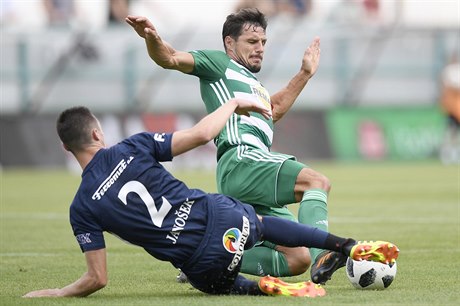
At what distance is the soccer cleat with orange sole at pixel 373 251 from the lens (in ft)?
23.3

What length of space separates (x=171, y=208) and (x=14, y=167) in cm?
2096

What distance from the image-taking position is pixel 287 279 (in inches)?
339

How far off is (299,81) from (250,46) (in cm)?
73

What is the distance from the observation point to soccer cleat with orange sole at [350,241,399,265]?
7.09m

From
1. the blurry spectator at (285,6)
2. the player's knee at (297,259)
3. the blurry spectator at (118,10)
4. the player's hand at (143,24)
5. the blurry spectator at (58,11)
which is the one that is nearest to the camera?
the player's hand at (143,24)

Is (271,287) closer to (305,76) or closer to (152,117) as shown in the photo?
(305,76)

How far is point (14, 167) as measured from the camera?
27469mm

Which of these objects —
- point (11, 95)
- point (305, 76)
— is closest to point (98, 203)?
point (305, 76)

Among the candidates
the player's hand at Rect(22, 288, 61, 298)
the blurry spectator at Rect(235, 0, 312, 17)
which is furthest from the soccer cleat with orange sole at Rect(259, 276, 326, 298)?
the blurry spectator at Rect(235, 0, 312, 17)

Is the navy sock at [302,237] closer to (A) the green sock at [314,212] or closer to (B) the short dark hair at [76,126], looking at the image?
(A) the green sock at [314,212]

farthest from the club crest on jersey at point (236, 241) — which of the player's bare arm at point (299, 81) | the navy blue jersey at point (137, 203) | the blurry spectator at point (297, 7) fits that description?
the blurry spectator at point (297, 7)

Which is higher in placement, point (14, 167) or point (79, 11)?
point (79, 11)

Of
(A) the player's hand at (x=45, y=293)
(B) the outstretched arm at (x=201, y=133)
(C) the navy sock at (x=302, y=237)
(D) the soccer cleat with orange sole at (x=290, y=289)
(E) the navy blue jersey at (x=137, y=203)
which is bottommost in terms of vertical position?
(A) the player's hand at (x=45, y=293)

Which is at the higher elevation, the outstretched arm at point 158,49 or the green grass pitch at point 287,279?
the outstretched arm at point 158,49
